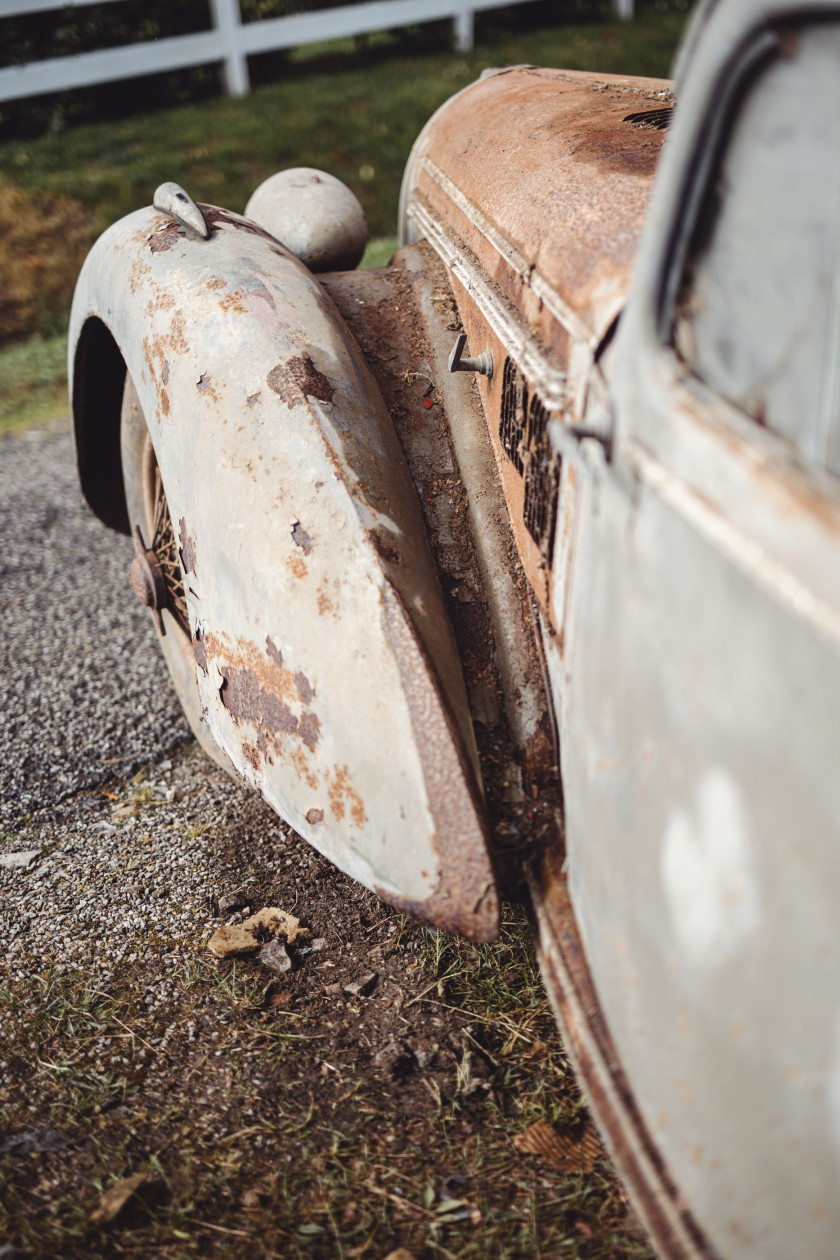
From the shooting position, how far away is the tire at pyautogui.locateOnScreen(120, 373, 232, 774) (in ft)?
7.89

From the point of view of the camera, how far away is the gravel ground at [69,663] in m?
2.61

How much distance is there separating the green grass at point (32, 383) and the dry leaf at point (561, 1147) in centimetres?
471

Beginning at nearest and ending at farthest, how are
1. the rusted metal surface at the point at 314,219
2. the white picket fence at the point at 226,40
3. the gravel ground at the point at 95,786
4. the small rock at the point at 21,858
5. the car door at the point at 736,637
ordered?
the car door at the point at 736,637
the gravel ground at the point at 95,786
the small rock at the point at 21,858
the rusted metal surface at the point at 314,219
the white picket fence at the point at 226,40

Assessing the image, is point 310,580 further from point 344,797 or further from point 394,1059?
point 394,1059

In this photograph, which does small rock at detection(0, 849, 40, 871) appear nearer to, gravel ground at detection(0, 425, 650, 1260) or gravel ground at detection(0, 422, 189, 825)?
gravel ground at detection(0, 425, 650, 1260)

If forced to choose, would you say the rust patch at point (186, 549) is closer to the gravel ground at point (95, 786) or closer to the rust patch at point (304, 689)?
the rust patch at point (304, 689)

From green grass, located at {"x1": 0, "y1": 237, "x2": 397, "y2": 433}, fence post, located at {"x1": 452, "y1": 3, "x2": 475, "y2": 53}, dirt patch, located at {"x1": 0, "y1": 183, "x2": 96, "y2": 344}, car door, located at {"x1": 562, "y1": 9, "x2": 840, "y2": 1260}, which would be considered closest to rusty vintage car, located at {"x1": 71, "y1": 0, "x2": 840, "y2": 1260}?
car door, located at {"x1": 562, "y1": 9, "x2": 840, "y2": 1260}

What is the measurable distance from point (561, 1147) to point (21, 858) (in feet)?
4.43

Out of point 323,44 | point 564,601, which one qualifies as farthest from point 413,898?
point 323,44

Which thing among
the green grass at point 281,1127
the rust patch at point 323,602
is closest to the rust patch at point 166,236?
the rust patch at point 323,602

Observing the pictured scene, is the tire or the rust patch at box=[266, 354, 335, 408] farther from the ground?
the rust patch at box=[266, 354, 335, 408]

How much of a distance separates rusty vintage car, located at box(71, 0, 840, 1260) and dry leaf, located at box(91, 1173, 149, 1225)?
57cm

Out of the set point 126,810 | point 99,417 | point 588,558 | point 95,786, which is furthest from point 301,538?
point 99,417

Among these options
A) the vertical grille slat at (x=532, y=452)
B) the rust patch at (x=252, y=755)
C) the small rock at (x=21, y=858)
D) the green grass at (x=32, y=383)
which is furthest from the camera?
the green grass at (x=32, y=383)
